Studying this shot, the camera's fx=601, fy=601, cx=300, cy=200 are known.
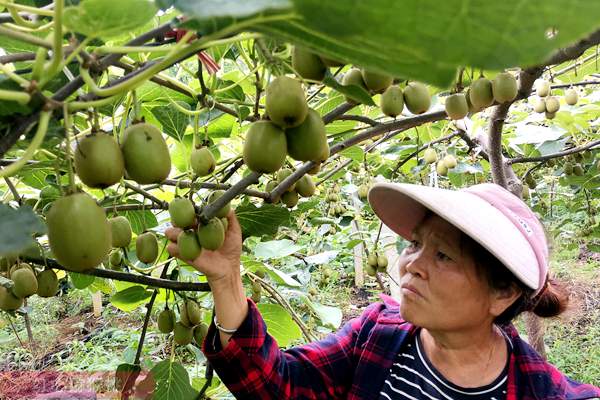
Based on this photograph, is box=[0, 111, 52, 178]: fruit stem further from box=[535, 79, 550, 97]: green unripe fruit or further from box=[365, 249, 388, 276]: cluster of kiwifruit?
box=[365, 249, 388, 276]: cluster of kiwifruit

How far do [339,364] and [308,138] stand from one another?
1064mm

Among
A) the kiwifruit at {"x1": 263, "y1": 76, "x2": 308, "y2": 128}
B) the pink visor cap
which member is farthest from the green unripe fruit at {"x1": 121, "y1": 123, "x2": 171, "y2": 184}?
the pink visor cap

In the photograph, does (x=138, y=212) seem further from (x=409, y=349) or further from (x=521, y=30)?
(x=521, y=30)

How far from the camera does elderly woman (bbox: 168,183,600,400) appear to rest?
1.36 metres

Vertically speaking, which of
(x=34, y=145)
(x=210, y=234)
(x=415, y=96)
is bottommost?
(x=210, y=234)

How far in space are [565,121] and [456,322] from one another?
1.32 m

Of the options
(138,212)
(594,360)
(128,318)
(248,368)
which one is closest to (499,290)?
(248,368)

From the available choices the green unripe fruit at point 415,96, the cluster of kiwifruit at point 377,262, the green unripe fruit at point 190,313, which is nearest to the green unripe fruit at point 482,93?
the green unripe fruit at point 415,96

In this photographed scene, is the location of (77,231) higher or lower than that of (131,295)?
higher

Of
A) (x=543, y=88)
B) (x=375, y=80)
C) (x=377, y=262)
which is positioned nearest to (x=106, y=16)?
(x=375, y=80)

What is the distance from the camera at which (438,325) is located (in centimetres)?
141

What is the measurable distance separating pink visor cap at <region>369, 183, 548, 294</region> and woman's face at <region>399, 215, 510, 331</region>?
105mm

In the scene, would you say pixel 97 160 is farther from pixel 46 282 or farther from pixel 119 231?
pixel 46 282

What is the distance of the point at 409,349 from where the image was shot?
5.39ft
